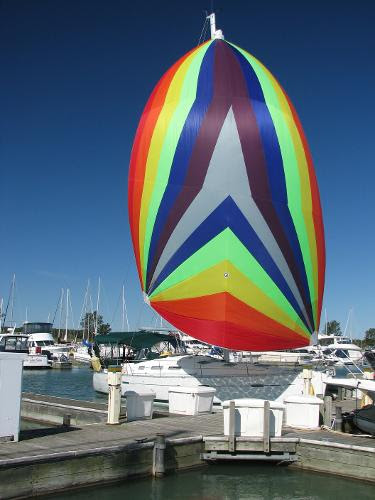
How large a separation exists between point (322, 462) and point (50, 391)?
898 inches

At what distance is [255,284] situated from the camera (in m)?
16.9

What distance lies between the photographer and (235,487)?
427 inches

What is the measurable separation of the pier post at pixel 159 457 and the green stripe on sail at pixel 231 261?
22.9 ft

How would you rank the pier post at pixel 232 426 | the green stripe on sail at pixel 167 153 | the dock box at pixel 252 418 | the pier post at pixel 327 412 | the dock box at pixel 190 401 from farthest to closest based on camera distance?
1. the green stripe on sail at pixel 167 153
2. the dock box at pixel 190 401
3. the pier post at pixel 327 412
4. the dock box at pixel 252 418
5. the pier post at pixel 232 426

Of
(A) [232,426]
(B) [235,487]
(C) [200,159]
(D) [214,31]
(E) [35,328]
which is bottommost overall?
(B) [235,487]

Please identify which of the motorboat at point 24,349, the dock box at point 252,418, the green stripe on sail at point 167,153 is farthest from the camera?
the motorboat at point 24,349

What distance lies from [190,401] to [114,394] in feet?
9.85

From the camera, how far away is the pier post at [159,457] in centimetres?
1071

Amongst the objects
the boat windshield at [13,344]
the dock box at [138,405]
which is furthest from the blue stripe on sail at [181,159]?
the boat windshield at [13,344]

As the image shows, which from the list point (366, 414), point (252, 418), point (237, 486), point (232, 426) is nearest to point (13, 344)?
point (252, 418)

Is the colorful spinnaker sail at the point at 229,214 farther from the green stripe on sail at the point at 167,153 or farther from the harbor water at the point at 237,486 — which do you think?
the harbor water at the point at 237,486

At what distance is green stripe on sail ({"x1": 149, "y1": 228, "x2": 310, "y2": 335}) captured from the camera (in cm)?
1694

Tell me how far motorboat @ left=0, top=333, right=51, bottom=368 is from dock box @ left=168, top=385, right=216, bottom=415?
36.7 m

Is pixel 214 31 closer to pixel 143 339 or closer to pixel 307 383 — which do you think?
pixel 307 383
